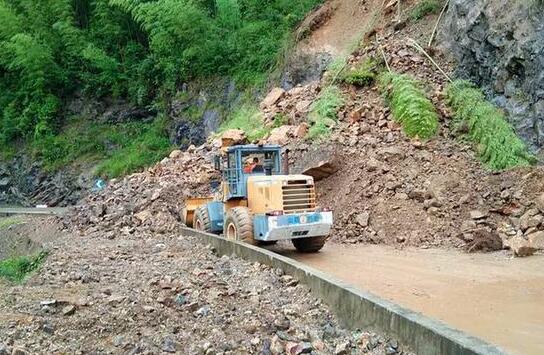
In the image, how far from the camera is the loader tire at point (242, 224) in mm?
10914

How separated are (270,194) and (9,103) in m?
31.9

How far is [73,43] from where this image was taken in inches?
1404

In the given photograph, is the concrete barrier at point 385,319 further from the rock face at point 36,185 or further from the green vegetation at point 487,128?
the rock face at point 36,185

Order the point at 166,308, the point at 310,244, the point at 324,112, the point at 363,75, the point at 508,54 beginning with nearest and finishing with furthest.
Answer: the point at 166,308 < the point at 310,244 < the point at 508,54 < the point at 324,112 < the point at 363,75

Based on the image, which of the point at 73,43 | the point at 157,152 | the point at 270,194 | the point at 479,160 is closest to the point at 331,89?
the point at 479,160

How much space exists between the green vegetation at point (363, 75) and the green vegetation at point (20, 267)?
1011 cm

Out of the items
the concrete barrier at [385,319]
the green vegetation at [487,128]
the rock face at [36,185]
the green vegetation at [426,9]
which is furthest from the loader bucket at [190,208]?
the rock face at [36,185]

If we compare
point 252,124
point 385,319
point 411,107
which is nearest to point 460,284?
point 385,319

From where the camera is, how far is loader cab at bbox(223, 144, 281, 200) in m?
11.7

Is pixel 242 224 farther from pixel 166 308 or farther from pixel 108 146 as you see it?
pixel 108 146

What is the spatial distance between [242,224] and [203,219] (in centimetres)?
275

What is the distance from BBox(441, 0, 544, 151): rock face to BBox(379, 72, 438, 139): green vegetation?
1.81 metres

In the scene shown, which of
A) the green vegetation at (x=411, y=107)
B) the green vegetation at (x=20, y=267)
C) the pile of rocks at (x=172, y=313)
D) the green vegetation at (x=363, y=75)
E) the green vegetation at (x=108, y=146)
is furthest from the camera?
the green vegetation at (x=108, y=146)

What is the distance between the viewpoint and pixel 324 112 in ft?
54.3
